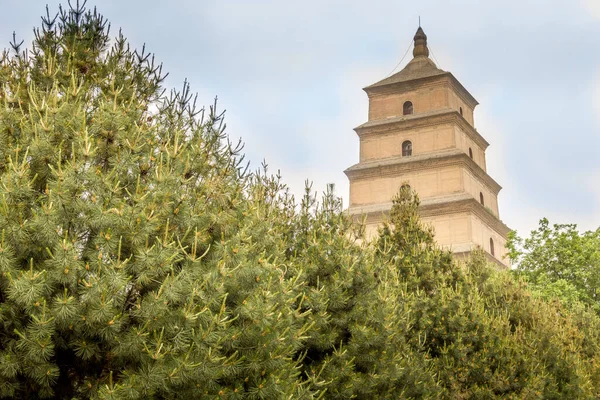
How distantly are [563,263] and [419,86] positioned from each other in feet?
50.2

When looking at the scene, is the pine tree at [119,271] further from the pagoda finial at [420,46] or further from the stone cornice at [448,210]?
the pagoda finial at [420,46]

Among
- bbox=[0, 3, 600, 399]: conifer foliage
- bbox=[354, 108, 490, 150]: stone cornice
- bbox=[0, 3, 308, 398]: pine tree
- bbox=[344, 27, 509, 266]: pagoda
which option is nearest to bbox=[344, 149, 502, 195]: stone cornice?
bbox=[344, 27, 509, 266]: pagoda

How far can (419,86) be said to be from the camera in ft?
153

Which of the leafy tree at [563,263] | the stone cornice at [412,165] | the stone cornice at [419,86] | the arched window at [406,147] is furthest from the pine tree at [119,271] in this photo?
the stone cornice at [419,86]

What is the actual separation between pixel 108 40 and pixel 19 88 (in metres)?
2.04

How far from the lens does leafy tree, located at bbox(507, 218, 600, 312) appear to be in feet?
112

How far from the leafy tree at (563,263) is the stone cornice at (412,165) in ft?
23.0

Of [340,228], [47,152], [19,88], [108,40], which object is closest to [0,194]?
[47,152]

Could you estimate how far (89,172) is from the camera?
27.2 ft

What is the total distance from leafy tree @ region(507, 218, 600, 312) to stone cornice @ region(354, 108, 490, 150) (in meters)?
9.69

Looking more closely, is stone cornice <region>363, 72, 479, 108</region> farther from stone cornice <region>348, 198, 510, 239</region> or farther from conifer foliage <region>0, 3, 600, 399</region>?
conifer foliage <region>0, 3, 600, 399</region>

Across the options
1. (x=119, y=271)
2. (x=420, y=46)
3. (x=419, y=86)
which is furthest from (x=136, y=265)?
(x=420, y=46)

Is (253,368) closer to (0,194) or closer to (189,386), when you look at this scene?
(189,386)

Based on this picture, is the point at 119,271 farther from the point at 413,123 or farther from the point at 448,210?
the point at 413,123
